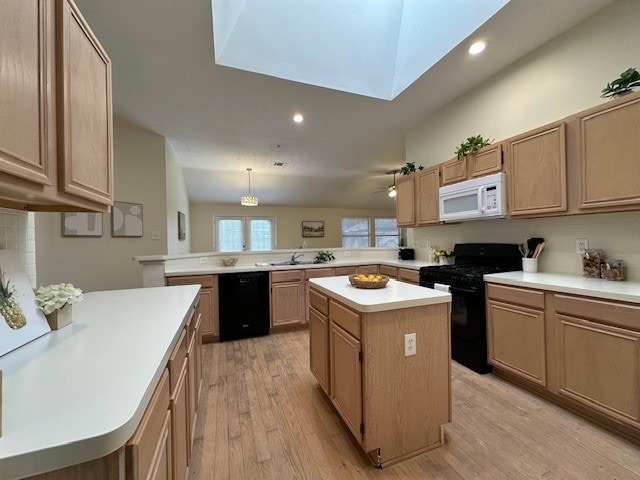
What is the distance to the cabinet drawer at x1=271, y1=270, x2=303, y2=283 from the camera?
3.64m

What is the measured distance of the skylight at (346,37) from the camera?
230cm

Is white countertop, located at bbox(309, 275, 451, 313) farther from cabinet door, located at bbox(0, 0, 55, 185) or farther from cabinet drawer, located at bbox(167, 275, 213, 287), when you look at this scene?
cabinet drawer, located at bbox(167, 275, 213, 287)

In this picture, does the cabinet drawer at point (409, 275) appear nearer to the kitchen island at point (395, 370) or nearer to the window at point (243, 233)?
the kitchen island at point (395, 370)

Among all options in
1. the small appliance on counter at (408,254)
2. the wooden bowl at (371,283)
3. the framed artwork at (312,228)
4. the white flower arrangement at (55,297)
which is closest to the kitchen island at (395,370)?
the wooden bowl at (371,283)

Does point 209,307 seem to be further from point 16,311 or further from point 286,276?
point 16,311

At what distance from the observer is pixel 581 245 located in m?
2.22

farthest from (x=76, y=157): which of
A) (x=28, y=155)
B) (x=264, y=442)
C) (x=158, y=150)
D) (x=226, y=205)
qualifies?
(x=226, y=205)

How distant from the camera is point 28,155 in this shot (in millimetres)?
797

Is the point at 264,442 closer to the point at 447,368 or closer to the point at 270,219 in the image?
the point at 447,368

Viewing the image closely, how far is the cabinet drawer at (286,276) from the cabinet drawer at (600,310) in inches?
106

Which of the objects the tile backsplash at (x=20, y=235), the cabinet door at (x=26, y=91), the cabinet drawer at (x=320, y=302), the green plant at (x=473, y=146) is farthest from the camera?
the green plant at (x=473, y=146)

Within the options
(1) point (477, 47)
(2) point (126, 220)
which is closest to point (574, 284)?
(1) point (477, 47)

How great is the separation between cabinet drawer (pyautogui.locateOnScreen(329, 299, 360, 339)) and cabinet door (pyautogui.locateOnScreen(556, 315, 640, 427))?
1.49 m

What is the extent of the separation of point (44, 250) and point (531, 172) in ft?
17.1
